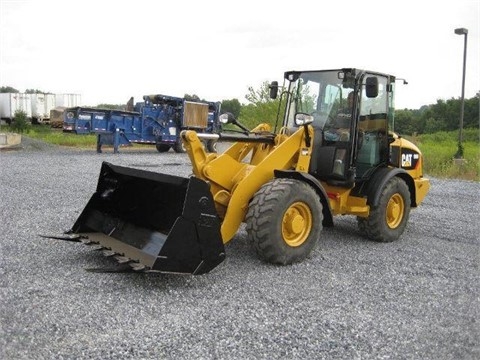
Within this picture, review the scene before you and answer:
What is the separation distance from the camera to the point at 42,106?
37.8 metres

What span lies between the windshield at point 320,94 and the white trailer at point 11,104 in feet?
108

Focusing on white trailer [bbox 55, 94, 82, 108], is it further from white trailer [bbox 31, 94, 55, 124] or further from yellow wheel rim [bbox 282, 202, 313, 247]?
yellow wheel rim [bbox 282, 202, 313, 247]

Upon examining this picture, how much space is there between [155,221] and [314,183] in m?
1.71

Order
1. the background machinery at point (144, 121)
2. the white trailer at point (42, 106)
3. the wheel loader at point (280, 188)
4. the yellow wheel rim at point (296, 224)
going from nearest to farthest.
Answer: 1. the wheel loader at point (280, 188)
2. the yellow wheel rim at point (296, 224)
3. the background machinery at point (144, 121)
4. the white trailer at point (42, 106)

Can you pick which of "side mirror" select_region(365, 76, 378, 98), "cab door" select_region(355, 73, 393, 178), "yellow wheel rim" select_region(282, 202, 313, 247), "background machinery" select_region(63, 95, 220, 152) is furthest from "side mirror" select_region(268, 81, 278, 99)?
"background machinery" select_region(63, 95, 220, 152)

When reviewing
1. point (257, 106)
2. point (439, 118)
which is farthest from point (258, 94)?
point (439, 118)

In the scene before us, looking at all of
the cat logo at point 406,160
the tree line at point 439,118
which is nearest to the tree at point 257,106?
the cat logo at point 406,160

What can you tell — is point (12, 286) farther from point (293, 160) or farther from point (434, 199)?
point (434, 199)

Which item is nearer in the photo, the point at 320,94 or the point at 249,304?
the point at 249,304

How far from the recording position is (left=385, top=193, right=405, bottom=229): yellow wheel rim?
676cm

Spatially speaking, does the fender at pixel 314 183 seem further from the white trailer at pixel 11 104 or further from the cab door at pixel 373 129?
the white trailer at pixel 11 104

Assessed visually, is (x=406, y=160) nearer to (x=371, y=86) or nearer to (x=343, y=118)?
(x=343, y=118)

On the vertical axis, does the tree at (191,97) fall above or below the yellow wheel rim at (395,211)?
above

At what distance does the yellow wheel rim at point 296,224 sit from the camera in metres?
5.28
